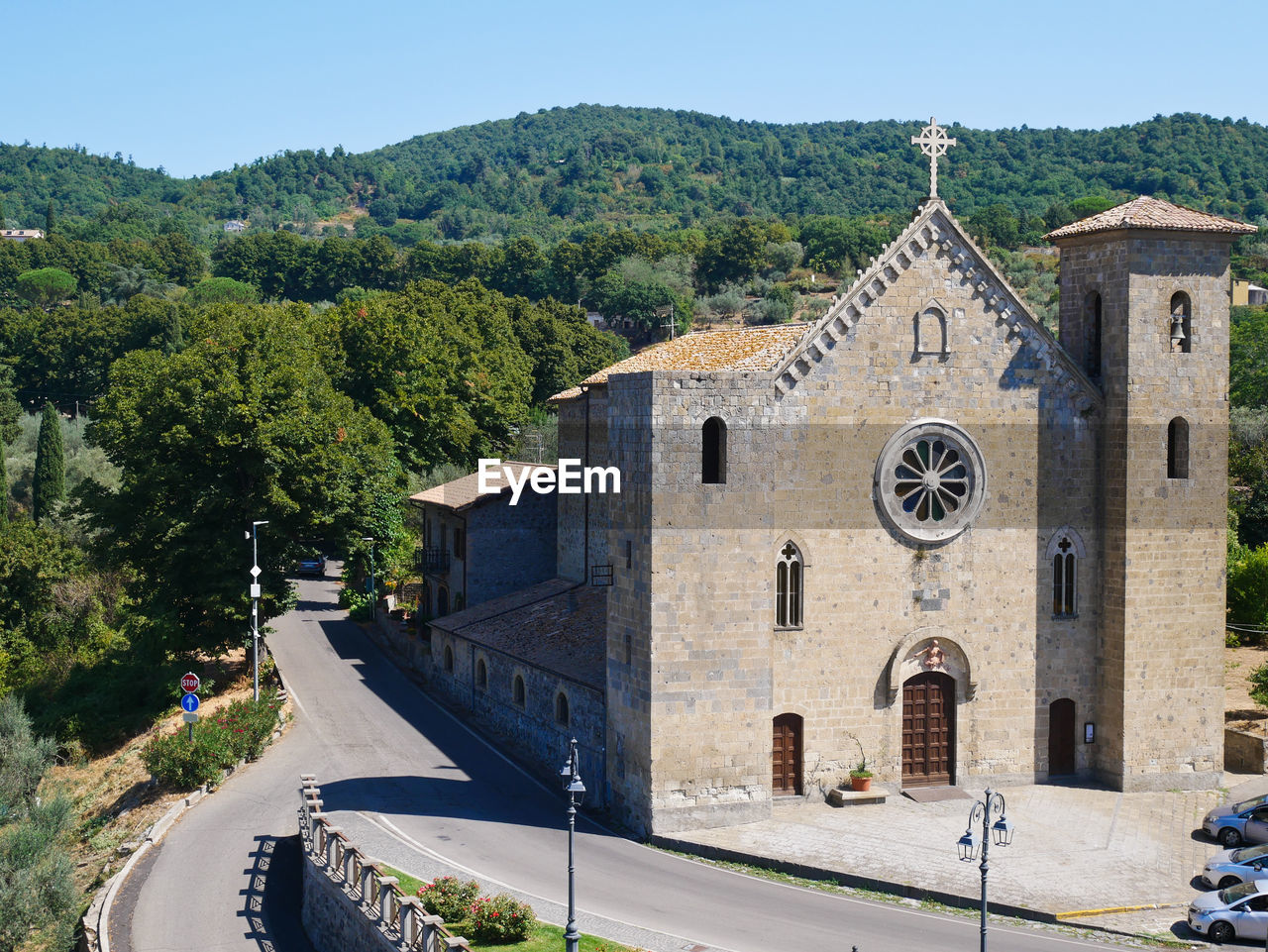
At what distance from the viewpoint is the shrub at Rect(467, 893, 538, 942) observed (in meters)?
22.7

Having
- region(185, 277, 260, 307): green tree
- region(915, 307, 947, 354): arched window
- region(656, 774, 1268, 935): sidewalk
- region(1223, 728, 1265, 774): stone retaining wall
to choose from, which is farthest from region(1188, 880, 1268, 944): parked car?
region(185, 277, 260, 307): green tree

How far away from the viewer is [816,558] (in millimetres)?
30484

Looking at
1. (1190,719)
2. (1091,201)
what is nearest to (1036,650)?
(1190,719)

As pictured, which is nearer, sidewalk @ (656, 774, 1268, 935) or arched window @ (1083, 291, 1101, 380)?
sidewalk @ (656, 774, 1268, 935)

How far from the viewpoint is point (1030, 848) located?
27688 mm

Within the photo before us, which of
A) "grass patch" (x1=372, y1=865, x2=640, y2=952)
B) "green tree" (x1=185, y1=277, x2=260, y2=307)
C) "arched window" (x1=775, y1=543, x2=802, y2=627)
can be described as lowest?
"grass patch" (x1=372, y1=865, x2=640, y2=952)

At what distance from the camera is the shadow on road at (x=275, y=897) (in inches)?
1022

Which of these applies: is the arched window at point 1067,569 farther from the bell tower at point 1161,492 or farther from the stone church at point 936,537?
the bell tower at point 1161,492

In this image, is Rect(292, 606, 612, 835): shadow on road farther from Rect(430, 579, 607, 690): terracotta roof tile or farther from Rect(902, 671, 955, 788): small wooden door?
Rect(902, 671, 955, 788): small wooden door

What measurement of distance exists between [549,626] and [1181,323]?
20.6 meters

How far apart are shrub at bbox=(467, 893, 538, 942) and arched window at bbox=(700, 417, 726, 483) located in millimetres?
11136

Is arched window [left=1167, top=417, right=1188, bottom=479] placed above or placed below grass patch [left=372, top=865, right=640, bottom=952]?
above

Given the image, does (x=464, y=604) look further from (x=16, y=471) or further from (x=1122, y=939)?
(x=16, y=471)

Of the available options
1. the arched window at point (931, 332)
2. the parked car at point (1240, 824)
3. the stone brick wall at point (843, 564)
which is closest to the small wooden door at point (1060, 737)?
the stone brick wall at point (843, 564)
